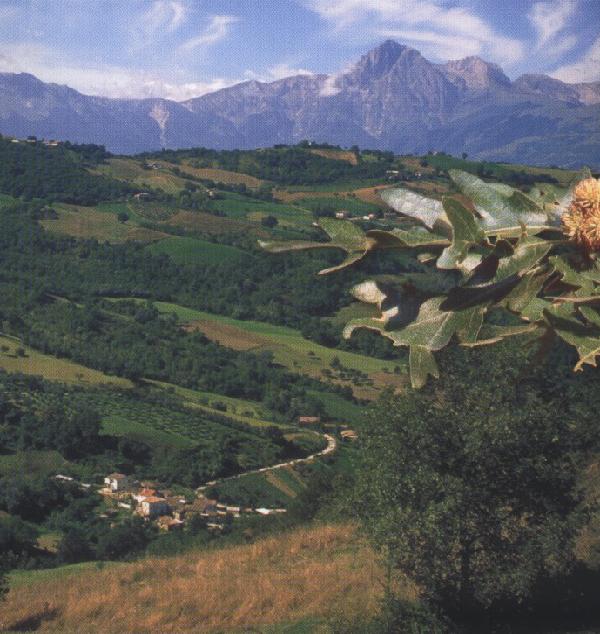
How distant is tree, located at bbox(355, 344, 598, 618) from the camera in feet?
30.0

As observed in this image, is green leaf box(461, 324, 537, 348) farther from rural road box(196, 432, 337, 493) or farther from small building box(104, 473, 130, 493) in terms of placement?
rural road box(196, 432, 337, 493)

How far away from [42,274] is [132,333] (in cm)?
1397

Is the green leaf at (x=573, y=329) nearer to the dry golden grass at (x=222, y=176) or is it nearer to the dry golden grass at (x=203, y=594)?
the dry golden grass at (x=203, y=594)

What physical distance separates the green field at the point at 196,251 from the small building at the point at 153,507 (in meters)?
39.2

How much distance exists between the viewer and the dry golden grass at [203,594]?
9961 millimetres

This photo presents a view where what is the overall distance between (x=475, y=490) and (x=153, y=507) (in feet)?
81.1

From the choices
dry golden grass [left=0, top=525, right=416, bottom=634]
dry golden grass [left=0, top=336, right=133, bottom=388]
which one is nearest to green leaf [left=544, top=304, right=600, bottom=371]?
dry golden grass [left=0, top=525, right=416, bottom=634]

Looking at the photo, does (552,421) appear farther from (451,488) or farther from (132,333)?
(132,333)

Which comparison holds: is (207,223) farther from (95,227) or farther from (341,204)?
(341,204)

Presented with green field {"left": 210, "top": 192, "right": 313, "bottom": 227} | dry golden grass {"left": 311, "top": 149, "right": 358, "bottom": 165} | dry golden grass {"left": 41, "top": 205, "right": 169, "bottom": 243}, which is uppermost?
dry golden grass {"left": 311, "top": 149, "right": 358, "bottom": 165}

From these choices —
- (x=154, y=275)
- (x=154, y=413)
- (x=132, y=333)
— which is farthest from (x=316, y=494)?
(x=154, y=275)

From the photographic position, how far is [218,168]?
101 meters

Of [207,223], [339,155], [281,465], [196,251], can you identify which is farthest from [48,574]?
[339,155]

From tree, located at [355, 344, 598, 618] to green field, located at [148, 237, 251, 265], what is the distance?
62.0 m
